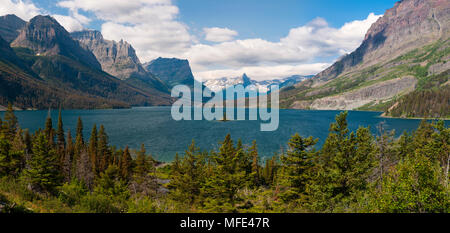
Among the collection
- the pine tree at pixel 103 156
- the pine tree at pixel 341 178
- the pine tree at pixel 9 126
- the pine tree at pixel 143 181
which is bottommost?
the pine tree at pixel 143 181

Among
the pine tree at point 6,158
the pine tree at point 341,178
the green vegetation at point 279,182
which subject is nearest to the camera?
the green vegetation at point 279,182

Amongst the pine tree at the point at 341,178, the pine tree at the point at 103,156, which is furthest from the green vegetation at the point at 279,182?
the pine tree at the point at 103,156

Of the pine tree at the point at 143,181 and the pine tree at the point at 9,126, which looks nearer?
the pine tree at the point at 143,181

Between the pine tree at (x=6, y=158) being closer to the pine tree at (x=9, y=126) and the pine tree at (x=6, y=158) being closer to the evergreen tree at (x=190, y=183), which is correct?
the evergreen tree at (x=190, y=183)

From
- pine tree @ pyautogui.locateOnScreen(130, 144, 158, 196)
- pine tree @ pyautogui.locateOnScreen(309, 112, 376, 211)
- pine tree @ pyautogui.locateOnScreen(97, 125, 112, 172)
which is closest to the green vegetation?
pine tree @ pyautogui.locateOnScreen(309, 112, 376, 211)

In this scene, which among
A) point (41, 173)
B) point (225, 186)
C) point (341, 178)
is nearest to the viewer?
point (341, 178)

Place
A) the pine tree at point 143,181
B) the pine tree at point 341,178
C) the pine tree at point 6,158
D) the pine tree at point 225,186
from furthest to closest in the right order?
1. the pine tree at point 143,181
2. the pine tree at point 6,158
3. the pine tree at point 225,186
4. the pine tree at point 341,178

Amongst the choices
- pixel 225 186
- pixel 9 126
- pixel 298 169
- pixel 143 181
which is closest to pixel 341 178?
pixel 298 169

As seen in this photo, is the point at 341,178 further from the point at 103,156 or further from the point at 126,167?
the point at 103,156

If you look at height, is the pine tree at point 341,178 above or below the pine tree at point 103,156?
above

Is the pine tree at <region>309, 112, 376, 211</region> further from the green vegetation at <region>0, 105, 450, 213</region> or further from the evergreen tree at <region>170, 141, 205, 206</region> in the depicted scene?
the evergreen tree at <region>170, 141, 205, 206</region>

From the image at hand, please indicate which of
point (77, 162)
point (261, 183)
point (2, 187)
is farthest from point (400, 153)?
point (77, 162)
